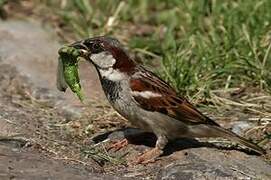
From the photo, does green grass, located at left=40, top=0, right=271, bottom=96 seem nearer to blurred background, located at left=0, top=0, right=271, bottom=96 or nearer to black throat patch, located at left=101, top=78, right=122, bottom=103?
blurred background, located at left=0, top=0, right=271, bottom=96

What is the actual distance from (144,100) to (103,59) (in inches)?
14.7

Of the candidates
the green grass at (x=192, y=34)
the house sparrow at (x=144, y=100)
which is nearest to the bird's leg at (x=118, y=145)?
the house sparrow at (x=144, y=100)

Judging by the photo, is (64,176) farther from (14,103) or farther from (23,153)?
(14,103)

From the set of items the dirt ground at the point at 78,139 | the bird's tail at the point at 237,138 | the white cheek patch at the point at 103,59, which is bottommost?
the dirt ground at the point at 78,139

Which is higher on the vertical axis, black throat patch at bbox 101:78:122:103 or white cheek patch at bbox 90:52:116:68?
white cheek patch at bbox 90:52:116:68

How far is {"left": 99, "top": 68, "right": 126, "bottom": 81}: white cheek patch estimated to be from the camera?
517 cm

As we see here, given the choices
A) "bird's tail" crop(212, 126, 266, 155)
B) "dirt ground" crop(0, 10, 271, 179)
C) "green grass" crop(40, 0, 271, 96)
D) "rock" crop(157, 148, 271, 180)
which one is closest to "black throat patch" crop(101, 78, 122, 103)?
"dirt ground" crop(0, 10, 271, 179)

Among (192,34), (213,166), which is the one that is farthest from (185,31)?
(213,166)

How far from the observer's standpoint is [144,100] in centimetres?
515

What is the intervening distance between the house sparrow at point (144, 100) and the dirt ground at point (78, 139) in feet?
0.42

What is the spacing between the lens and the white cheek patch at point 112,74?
17.0ft

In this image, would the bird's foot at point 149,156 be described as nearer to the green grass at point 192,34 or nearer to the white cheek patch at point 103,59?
the white cheek patch at point 103,59

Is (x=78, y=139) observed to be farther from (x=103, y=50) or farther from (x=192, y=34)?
(x=192, y=34)

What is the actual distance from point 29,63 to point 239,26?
1.85 m
